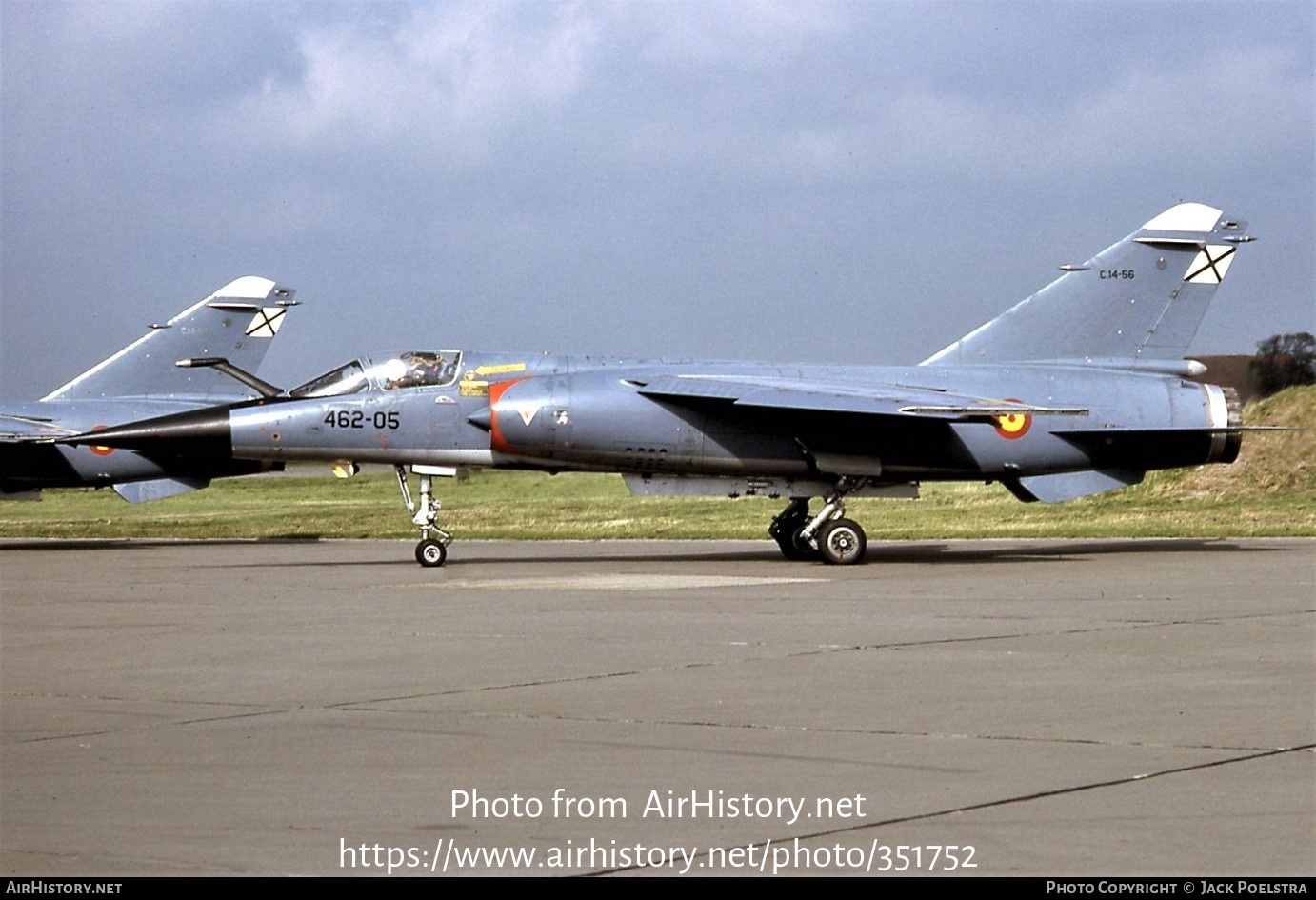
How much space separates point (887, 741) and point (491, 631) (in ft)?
18.8

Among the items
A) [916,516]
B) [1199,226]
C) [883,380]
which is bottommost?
[916,516]

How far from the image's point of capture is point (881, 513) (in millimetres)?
34000

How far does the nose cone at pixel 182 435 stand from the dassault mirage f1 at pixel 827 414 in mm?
27

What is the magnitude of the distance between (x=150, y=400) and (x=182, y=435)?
9.19 metres

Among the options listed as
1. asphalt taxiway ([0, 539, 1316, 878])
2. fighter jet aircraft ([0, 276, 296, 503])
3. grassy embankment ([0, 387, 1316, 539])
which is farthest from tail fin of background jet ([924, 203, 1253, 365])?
fighter jet aircraft ([0, 276, 296, 503])

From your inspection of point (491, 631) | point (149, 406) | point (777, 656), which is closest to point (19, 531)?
point (149, 406)

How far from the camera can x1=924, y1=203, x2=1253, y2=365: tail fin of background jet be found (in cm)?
2264

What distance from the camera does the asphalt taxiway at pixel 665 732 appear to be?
18.7 ft

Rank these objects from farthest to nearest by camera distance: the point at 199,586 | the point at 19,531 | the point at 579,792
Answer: the point at 19,531
the point at 199,586
the point at 579,792

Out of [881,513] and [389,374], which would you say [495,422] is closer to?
[389,374]

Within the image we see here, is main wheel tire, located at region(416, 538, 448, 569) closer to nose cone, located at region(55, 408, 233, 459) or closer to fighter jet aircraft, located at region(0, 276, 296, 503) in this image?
nose cone, located at region(55, 408, 233, 459)

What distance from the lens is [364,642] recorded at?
1225cm

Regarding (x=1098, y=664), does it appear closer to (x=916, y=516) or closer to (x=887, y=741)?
(x=887, y=741)

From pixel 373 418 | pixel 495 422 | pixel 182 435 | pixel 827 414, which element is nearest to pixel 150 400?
pixel 182 435
